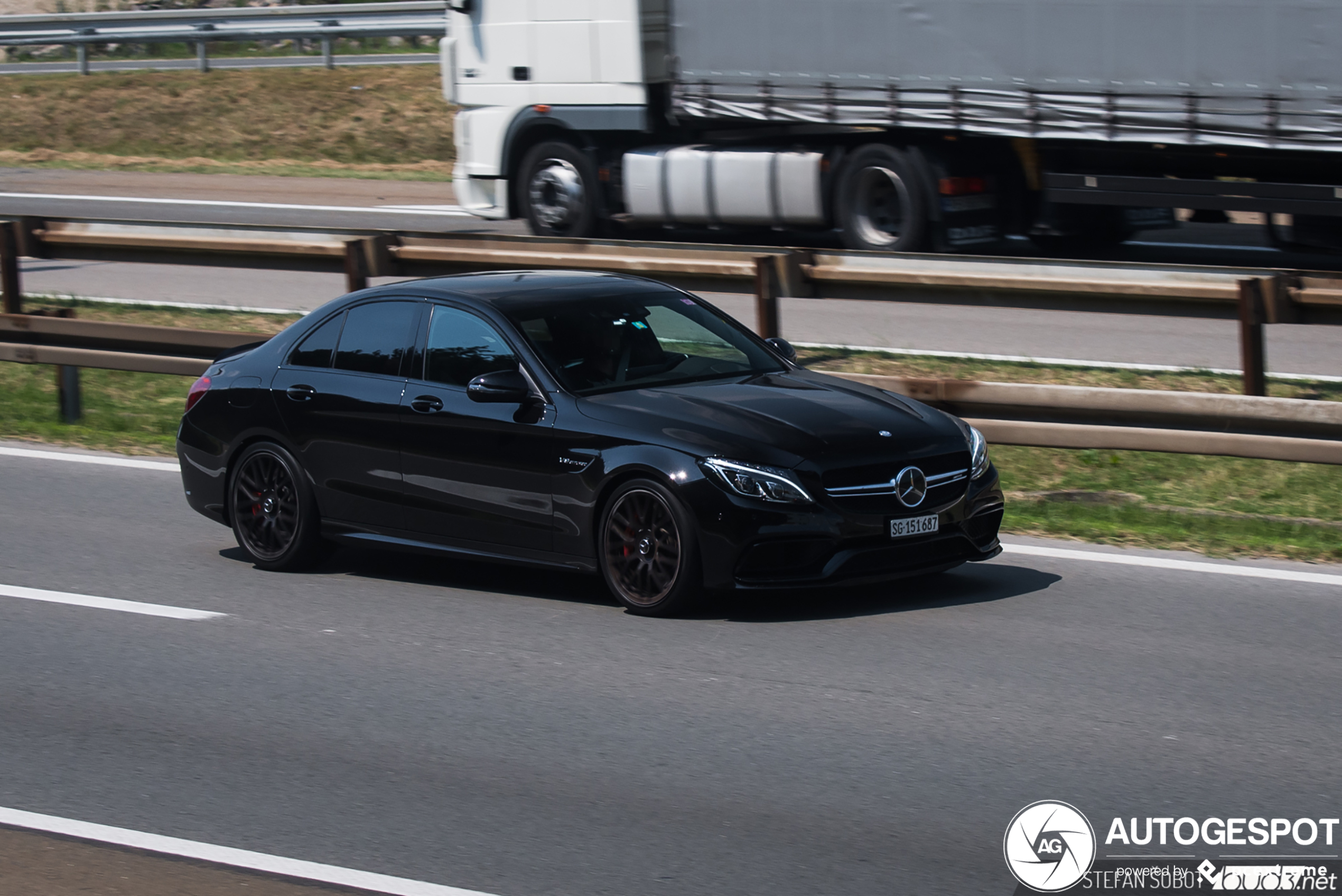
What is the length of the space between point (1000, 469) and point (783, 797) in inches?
229

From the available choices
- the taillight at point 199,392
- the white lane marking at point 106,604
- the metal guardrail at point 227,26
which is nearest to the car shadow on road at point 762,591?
the white lane marking at point 106,604

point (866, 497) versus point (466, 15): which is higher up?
point (466, 15)

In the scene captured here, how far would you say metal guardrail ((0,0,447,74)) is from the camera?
102ft

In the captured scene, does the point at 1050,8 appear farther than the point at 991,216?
No

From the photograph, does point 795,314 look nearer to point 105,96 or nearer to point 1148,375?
point 1148,375

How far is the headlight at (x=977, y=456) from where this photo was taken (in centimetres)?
809

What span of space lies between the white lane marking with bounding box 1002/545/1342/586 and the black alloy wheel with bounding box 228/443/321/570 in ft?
11.2

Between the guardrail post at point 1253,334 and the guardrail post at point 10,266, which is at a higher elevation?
the guardrail post at point 10,266

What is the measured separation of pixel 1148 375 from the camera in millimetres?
12500

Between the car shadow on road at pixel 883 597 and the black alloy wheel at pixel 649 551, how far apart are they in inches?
9.1

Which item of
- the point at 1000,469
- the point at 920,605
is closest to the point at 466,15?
the point at 1000,469

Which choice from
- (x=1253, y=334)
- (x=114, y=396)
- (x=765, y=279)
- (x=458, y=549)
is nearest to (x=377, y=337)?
(x=458, y=549)

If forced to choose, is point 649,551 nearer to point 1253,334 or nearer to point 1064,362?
point 1253,334

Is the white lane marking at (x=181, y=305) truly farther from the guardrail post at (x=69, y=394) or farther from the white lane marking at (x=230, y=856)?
the white lane marking at (x=230, y=856)
